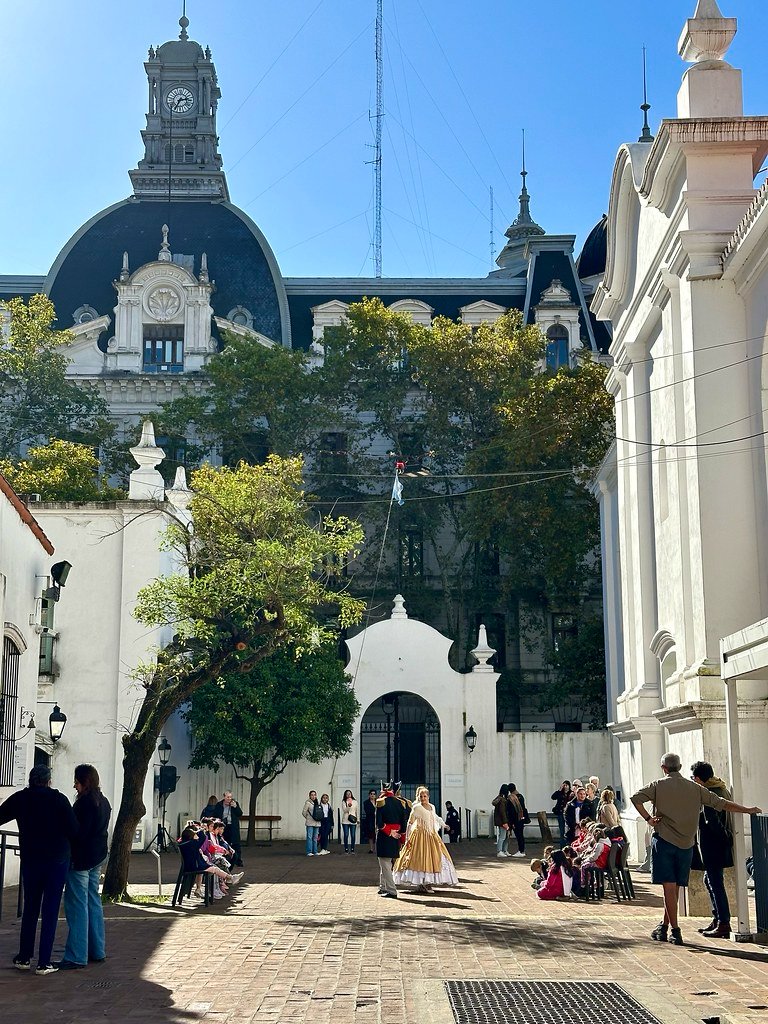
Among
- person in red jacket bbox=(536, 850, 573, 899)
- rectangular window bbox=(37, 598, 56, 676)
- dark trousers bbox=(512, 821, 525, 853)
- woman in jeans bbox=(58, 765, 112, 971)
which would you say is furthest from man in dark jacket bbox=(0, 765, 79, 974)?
dark trousers bbox=(512, 821, 525, 853)

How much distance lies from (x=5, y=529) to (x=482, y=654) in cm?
1738

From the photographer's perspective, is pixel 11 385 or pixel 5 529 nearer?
pixel 5 529

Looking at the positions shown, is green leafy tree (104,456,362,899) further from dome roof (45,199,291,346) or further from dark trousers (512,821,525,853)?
dome roof (45,199,291,346)

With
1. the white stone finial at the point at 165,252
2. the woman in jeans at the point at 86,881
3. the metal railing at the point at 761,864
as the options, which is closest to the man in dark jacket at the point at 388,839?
the metal railing at the point at 761,864

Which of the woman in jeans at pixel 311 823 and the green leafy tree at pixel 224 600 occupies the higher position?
the green leafy tree at pixel 224 600

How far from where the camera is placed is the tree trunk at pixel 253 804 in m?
30.5

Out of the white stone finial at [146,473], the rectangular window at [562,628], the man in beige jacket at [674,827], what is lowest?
the man in beige jacket at [674,827]

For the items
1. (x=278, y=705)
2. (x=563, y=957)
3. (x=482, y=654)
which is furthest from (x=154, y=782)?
(x=563, y=957)

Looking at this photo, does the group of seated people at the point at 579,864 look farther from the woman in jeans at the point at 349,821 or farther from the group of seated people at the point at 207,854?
the woman in jeans at the point at 349,821

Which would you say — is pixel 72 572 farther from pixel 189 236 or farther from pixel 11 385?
pixel 189 236

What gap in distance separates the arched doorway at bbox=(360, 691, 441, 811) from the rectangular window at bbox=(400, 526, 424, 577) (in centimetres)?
479

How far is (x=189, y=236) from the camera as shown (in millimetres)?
50844

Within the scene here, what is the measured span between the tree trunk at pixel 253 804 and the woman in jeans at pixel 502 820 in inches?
277

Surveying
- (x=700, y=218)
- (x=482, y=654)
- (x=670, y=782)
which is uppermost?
(x=700, y=218)
